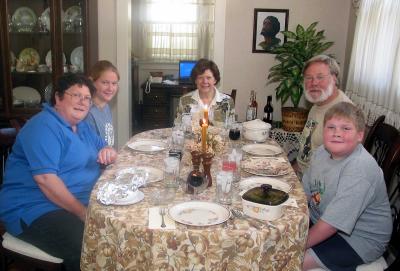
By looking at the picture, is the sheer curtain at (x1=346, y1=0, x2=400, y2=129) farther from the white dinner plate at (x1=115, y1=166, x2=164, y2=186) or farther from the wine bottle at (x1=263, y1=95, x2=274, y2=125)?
the white dinner plate at (x1=115, y1=166, x2=164, y2=186)

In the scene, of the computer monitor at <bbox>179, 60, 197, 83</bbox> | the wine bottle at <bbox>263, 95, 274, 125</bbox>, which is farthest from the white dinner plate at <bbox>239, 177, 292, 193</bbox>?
the computer monitor at <bbox>179, 60, 197, 83</bbox>

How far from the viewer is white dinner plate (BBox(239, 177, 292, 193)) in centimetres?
168

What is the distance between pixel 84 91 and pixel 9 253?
78 centimetres

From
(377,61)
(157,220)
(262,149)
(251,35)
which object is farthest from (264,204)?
(251,35)

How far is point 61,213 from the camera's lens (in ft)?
5.66

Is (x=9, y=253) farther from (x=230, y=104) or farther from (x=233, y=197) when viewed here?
(x=230, y=104)

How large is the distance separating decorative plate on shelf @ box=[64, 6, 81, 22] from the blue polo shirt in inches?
77.9

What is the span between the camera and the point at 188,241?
1.24 m

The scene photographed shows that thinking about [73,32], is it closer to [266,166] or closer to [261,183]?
[266,166]

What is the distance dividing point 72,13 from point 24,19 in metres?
0.45

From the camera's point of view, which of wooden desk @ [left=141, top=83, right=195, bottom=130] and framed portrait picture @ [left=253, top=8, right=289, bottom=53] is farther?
wooden desk @ [left=141, top=83, right=195, bottom=130]

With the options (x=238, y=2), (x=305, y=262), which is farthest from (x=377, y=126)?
(x=238, y=2)

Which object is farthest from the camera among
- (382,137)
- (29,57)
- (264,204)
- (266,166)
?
(29,57)

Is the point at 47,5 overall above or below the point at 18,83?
above
